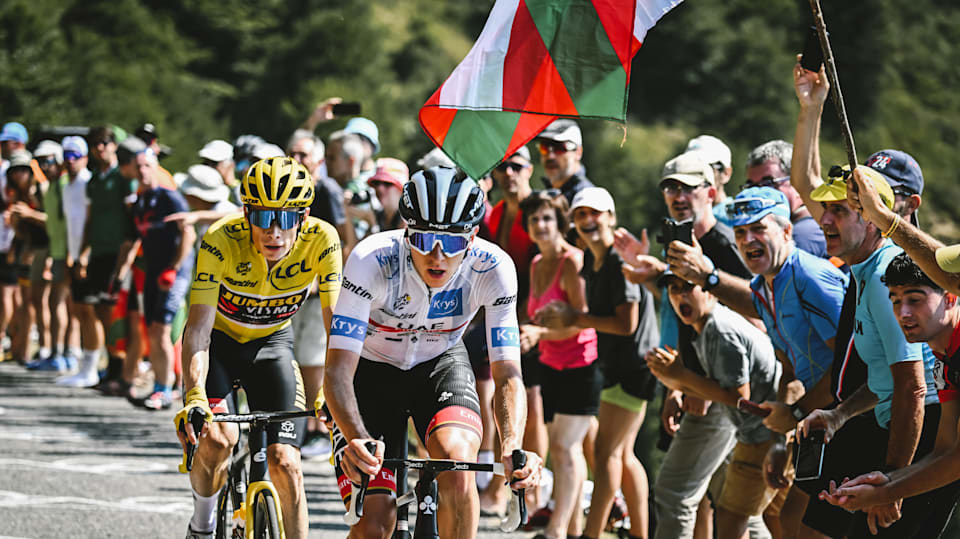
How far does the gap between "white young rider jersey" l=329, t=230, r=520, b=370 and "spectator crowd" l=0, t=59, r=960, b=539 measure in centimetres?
127

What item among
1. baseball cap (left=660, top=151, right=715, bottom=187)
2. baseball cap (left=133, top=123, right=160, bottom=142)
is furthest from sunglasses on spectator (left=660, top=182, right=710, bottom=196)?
baseball cap (left=133, top=123, right=160, bottom=142)

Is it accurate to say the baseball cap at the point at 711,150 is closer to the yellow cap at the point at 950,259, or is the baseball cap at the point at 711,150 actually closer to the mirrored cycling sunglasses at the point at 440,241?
the mirrored cycling sunglasses at the point at 440,241

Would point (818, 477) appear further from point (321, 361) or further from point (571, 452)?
point (321, 361)

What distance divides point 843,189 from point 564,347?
280 centimetres

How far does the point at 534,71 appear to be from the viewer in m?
5.77

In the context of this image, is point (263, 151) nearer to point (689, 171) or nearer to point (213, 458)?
point (689, 171)

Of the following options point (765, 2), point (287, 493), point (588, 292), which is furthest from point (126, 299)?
point (765, 2)

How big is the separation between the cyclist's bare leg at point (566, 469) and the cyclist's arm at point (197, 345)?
8.28 ft

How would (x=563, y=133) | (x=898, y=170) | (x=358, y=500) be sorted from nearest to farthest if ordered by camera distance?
(x=358, y=500) < (x=898, y=170) < (x=563, y=133)

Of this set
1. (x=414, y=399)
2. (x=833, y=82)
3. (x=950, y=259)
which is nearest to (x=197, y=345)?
(x=414, y=399)

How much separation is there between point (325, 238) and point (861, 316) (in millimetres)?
2700

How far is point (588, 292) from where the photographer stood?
773 centimetres

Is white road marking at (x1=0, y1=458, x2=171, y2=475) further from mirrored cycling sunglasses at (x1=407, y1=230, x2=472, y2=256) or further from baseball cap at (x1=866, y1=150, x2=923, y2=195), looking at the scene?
baseball cap at (x1=866, y1=150, x2=923, y2=195)

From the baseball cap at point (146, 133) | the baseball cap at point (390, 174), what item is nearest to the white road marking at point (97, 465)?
the baseball cap at point (390, 174)
